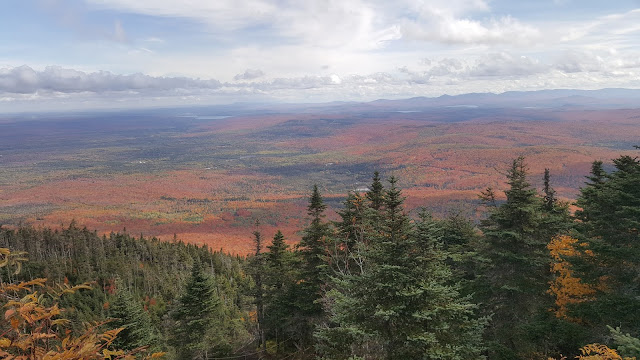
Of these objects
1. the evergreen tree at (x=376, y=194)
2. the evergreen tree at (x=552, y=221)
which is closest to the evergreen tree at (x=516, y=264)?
the evergreen tree at (x=552, y=221)

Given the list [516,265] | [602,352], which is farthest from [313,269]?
[602,352]

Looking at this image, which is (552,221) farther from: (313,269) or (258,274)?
(258,274)

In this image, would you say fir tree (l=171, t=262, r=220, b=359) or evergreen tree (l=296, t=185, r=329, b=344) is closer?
evergreen tree (l=296, t=185, r=329, b=344)

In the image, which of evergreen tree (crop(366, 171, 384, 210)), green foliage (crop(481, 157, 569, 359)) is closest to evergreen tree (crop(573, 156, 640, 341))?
green foliage (crop(481, 157, 569, 359))

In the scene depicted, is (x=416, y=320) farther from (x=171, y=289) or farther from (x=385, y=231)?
(x=171, y=289)

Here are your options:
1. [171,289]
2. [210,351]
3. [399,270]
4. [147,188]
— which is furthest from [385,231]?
[147,188]

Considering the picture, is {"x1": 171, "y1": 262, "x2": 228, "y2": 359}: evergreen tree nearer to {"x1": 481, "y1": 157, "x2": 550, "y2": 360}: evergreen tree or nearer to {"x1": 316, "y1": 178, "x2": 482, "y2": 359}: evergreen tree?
{"x1": 316, "y1": 178, "x2": 482, "y2": 359}: evergreen tree
